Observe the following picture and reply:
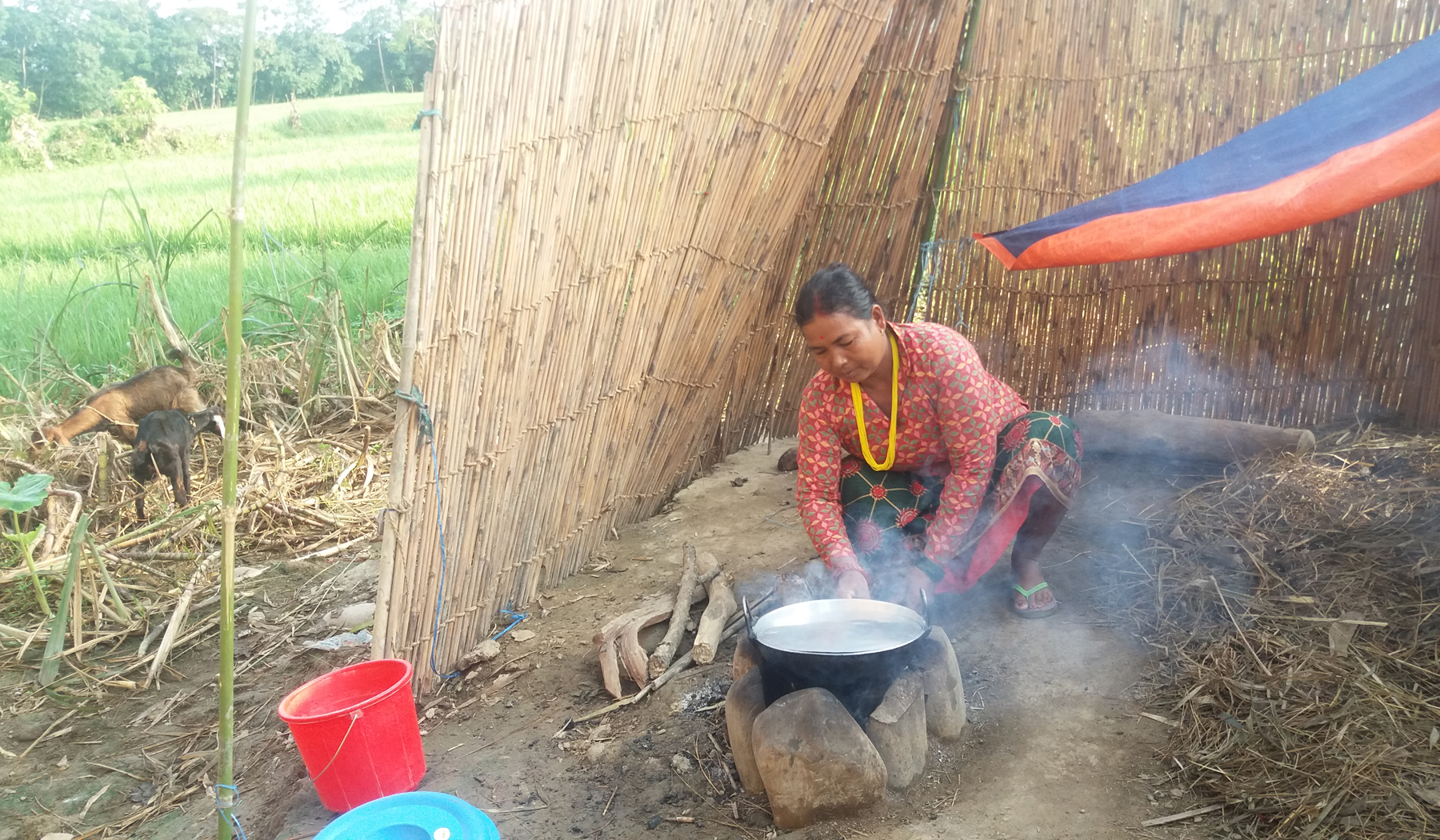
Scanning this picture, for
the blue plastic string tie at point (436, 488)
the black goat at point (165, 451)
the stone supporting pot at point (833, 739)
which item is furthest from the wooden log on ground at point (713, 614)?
the black goat at point (165, 451)

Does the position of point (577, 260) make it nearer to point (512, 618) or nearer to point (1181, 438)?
point (512, 618)

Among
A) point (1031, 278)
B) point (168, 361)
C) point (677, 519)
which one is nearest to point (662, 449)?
point (677, 519)

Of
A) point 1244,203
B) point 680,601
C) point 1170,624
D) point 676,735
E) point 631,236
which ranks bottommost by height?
point 676,735

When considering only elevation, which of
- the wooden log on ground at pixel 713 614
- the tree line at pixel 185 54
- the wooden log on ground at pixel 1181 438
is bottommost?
the wooden log on ground at pixel 713 614

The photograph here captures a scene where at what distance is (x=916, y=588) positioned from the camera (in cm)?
258

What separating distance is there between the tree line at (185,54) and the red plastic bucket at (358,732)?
5.82m

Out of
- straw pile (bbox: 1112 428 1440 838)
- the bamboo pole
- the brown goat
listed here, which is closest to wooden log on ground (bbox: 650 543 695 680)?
straw pile (bbox: 1112 428 1440 838)

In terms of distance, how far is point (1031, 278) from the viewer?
3.91m

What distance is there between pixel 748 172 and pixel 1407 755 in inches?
106

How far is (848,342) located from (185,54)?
842 cm

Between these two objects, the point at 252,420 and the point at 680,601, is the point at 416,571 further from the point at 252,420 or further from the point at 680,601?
the point at 252,420

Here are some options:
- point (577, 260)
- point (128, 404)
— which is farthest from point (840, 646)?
point (128, 404)

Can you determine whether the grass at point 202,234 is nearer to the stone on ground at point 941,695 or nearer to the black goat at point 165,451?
the black goat at point 165,451

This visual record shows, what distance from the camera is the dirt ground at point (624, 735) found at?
2.13m
